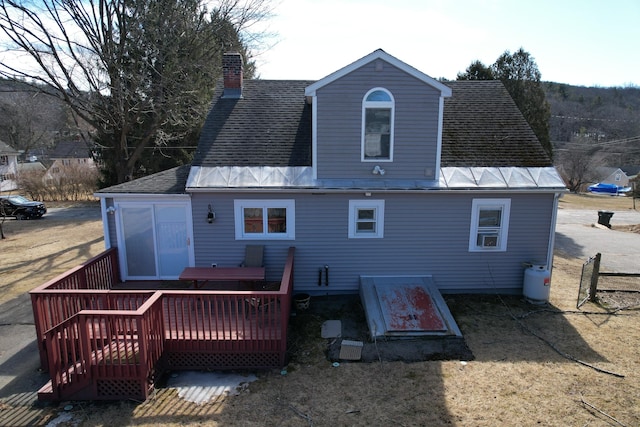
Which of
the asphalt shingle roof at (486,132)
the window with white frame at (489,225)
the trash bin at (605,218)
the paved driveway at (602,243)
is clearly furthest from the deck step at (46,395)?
the trash bin at (605,218)

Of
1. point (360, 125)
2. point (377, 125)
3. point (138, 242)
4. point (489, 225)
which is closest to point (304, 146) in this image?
point (360, 125)

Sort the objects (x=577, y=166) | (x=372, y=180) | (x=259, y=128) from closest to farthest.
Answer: (x=372, y=180)
(x=259, y=128)
(x=577, y=166)

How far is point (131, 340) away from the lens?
5.75 metres

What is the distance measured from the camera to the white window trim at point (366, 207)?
9.09 meters

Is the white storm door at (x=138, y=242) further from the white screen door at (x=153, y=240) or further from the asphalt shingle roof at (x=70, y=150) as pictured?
the asphalt shingle roof at (x=70, y=150)

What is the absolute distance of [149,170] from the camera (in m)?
26.7

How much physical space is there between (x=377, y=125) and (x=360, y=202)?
1902 mm

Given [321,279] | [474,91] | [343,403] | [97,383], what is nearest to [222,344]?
[97,383]

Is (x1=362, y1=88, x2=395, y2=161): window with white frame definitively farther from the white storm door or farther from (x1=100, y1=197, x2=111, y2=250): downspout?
(x1=100, y1=197, x2=111, y2=250): downspout

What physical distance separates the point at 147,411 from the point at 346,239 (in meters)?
5.47

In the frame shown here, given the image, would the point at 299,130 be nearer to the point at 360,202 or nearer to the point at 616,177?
the point at 360,202

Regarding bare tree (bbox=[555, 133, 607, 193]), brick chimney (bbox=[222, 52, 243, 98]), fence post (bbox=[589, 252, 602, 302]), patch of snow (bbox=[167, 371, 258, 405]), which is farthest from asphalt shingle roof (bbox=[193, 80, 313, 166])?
bare tree (bbox=[555, 133, 607, 193])

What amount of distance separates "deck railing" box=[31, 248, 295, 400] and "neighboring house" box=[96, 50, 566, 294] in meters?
2.36

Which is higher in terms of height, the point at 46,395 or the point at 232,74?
the point at 232,74
